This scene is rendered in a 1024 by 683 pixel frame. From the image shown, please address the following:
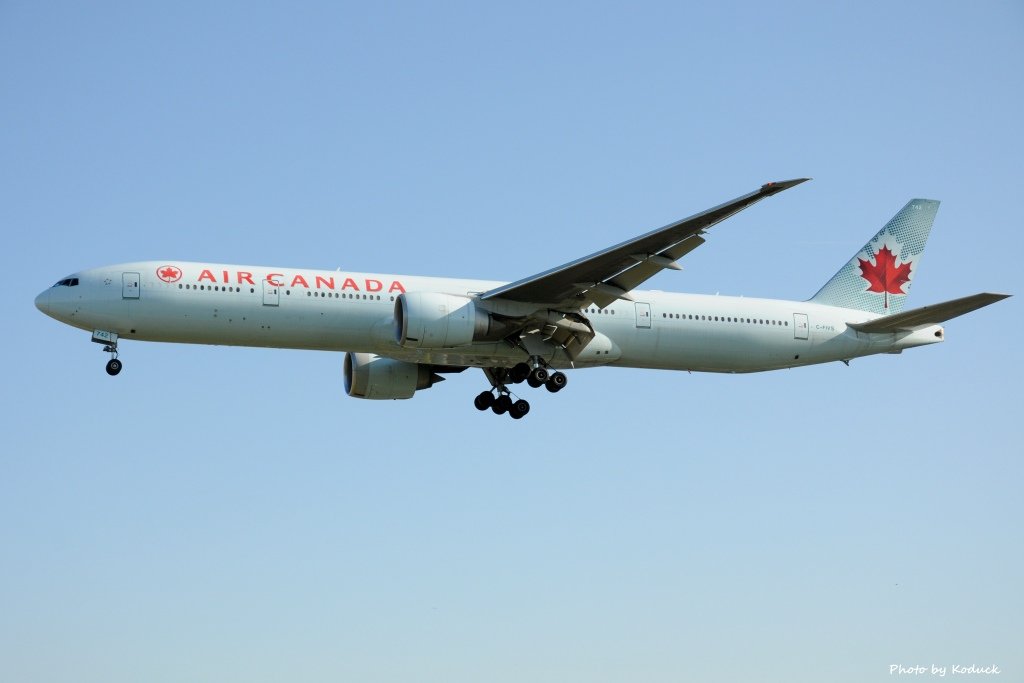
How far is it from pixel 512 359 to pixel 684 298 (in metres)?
5.57

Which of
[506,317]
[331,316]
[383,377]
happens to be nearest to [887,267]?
[506,317]

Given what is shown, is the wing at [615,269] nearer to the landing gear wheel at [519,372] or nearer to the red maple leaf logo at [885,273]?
the landing gear wheel at [519,372]

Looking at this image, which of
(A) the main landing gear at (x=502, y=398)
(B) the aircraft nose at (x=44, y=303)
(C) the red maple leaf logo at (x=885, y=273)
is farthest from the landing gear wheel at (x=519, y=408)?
(B) the aircraft nose at (x=44, y=303)

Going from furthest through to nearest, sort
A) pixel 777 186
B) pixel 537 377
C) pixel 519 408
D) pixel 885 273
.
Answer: pixel 885 273 < pixel 519 408 < pixel 537 377 < pixel 777 186

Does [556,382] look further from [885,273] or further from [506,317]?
[885,273]

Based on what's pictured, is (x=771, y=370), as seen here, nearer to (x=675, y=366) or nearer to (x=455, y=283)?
(x=675, y=366)

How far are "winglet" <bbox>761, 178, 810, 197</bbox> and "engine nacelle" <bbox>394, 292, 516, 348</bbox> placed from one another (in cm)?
903

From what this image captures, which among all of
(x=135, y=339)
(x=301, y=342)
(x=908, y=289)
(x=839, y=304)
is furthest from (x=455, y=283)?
(x=908, y=289)

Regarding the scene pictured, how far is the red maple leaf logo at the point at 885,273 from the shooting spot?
45.8 metres

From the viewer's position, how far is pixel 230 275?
124ft

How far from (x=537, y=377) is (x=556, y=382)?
689 millimetres

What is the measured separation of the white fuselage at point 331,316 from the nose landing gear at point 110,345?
7.4 inches

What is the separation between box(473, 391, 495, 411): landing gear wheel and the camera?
43062mm

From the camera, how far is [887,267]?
46.4m
